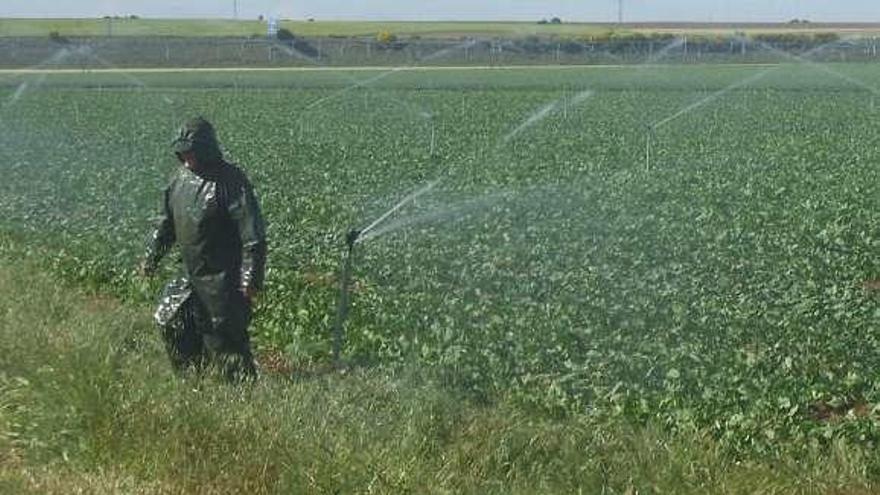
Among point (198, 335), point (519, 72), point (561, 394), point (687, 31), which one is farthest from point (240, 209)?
point (687, 31)

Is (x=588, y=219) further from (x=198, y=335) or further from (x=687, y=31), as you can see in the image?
(x=687, y=31)

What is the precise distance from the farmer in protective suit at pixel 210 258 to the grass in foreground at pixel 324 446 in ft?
1.22

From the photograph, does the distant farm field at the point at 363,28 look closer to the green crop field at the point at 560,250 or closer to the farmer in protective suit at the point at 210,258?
the green crop field at the point at 560,250

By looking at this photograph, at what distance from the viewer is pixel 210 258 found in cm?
734

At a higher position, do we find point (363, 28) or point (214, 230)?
point (363, 28)

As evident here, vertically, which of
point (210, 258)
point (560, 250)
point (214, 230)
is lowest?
point (560, 250)

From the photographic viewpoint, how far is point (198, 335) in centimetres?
759

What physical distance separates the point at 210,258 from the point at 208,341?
0.48m

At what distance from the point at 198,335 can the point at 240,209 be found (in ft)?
2.89

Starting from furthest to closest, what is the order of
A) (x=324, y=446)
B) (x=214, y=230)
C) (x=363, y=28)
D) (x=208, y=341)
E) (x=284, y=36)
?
(x=363, y=28) → (x=284, y=36) → (x=208, y=341) → (x=214, y=230) → (x=324, y=446)

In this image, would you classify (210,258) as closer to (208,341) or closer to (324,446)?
(208,341)

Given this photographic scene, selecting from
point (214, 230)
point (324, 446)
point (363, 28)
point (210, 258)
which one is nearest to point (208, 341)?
point (210, 258)

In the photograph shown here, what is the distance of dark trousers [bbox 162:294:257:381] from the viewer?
289 inches

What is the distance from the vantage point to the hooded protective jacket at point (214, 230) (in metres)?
7.11
